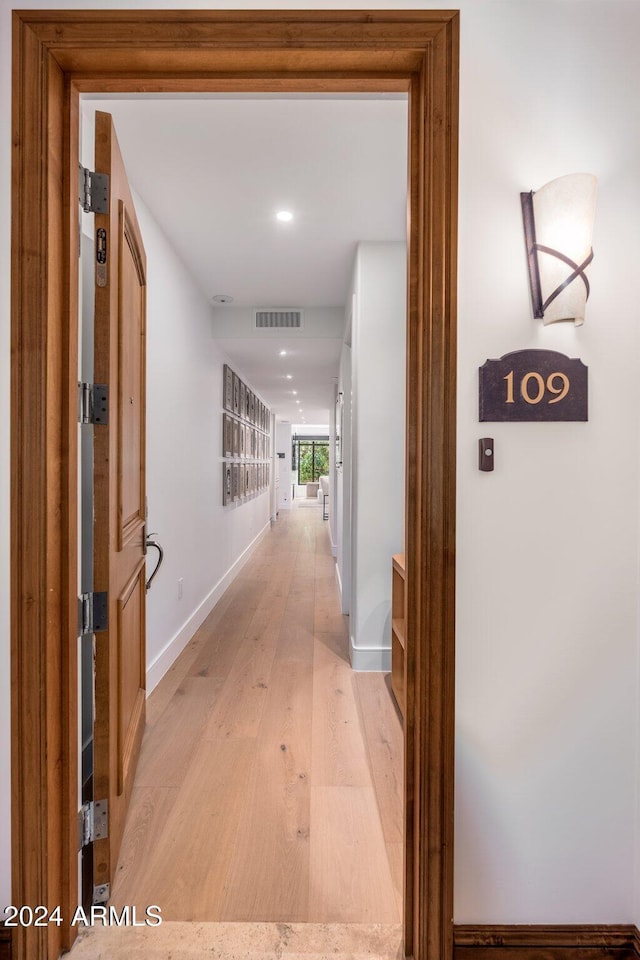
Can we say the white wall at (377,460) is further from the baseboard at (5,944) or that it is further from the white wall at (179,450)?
the baseboard at (5,944)

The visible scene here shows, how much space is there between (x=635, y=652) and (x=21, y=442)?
1575 millimetres

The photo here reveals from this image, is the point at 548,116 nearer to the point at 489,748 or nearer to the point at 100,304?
the point at 100,304

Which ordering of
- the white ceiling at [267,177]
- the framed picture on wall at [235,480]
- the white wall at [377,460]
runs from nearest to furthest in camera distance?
the white ceiling at [267,177], the white wall at [377,460], the framed picture on wall at [235,480]

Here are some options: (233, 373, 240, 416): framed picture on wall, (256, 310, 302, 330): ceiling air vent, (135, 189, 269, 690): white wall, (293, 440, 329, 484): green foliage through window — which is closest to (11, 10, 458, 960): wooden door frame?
(135, 189, 269, 690): white wall

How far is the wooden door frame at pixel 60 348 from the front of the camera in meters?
1.10

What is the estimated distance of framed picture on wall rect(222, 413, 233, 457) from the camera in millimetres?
4535

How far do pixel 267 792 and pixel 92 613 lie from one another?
109 cm

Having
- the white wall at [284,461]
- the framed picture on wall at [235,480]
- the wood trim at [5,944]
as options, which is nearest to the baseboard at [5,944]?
the wood trim at [5,944]

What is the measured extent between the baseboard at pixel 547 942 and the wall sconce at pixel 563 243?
4.80ft

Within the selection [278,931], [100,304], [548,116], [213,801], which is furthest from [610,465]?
[213,801]

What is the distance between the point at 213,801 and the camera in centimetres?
178

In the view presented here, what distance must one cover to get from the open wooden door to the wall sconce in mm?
1131

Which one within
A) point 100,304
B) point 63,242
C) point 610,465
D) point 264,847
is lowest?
point 264,847

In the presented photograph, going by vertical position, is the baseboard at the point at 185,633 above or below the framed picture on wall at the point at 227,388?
below
